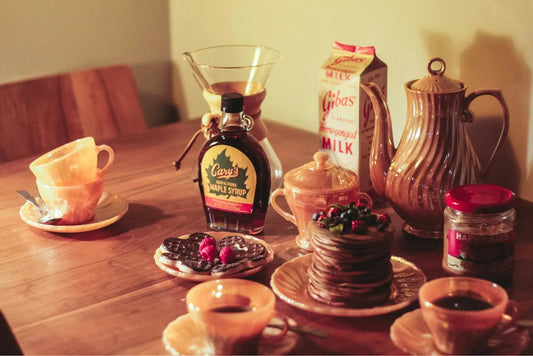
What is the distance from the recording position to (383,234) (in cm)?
90

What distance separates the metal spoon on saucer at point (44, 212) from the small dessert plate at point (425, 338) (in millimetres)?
625

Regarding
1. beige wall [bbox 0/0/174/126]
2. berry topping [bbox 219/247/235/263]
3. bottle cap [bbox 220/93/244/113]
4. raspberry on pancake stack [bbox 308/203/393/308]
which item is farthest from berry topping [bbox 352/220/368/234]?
beige wall [bbox 0/0/174/126]

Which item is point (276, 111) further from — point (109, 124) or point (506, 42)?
point (506, 42)

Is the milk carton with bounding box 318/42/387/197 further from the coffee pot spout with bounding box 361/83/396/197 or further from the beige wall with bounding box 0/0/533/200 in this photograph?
the beige wall with bounding box 0/0/533/200

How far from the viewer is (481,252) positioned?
97cm

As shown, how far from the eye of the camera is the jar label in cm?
96

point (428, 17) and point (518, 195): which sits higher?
point (428, 17)

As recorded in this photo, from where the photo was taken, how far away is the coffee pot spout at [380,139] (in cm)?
116

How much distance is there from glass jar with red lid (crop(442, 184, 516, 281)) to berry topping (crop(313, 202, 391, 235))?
11 centimetres

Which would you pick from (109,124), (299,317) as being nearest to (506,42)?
(299,317)

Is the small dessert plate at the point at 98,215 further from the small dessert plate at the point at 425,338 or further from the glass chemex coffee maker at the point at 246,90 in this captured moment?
the small dessert plate at the point at 425,338

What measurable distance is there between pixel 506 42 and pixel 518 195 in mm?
272

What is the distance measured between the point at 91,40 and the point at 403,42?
1131 millimetres

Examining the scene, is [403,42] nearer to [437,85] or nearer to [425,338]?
[437,85]
